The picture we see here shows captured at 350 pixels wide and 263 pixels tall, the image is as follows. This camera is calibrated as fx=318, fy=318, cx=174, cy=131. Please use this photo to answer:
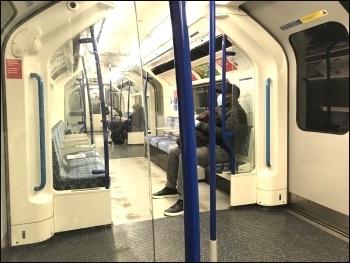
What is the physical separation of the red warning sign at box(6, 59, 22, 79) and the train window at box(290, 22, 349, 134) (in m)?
2.44

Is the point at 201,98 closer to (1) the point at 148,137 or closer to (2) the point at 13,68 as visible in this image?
(2) the point at 13,68

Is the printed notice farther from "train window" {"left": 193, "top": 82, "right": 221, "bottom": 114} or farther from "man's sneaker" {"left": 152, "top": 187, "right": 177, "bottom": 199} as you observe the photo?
"train window" {"left": 193, "top": 82, "right": 221, "bottom": 114}

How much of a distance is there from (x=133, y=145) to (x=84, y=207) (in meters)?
1.45

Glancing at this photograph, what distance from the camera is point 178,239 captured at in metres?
2.64

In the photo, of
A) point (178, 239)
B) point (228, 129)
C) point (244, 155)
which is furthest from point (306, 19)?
point (178, 239)

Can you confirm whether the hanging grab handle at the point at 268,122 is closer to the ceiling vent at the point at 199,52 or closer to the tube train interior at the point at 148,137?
the tube train interior at the point at 148,137

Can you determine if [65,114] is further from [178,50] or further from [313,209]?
[313,209]

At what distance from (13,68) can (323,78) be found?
102 inches

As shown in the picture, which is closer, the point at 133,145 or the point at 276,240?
the point at 276,240

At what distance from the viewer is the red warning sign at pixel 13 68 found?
91.7 inches

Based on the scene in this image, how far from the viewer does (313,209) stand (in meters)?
3.02

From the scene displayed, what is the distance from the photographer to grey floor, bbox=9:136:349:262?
6.76 ft

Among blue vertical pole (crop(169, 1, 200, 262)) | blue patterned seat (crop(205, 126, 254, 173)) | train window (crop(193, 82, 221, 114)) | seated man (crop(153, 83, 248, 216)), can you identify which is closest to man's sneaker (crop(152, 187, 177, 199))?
seated man (crop(153, 83, 248, 216))

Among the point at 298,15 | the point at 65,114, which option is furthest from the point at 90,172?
the point at 298,15
